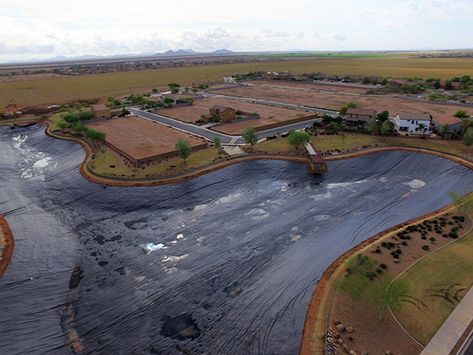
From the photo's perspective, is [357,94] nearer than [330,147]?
No

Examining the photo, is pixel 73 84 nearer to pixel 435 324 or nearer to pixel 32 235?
pixel 32 235

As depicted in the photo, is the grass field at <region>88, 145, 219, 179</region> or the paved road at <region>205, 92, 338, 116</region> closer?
the grass field at <region>88, 145, 219, 179</region>

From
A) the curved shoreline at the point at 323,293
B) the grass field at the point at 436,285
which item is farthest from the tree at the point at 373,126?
the grass field at the point at 436,285

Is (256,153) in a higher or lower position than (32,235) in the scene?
higher

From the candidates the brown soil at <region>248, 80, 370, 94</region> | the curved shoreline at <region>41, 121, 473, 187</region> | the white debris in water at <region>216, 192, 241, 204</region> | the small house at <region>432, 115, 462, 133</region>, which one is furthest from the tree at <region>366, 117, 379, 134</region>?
the brown soil at <region>248, 80, 370, 94</region>

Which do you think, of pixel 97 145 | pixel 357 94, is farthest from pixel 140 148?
pixel 357 94

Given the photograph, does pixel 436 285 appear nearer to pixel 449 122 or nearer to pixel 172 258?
pixel 172 258

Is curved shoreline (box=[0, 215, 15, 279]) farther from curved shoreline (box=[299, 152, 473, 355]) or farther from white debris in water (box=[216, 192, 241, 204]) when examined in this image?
curved shoreline (box=[299, 152, 473, 355])

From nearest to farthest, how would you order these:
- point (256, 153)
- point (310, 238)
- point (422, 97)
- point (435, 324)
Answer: point (435, 324), point (310, 238), point (256, 153), point (422, 97)

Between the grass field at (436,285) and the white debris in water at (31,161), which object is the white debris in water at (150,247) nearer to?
the grass field at (436,285)
